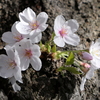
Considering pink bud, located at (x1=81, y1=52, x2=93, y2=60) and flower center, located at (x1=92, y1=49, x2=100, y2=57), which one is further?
flower center, located at (x1=92, y1=49, x2=100, y2=57)

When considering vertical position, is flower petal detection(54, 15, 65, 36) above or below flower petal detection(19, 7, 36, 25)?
below

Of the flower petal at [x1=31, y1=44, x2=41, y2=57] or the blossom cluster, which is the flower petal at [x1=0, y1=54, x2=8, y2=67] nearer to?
the blossom cluster

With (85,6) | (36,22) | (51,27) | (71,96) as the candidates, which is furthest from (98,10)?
(71,96)

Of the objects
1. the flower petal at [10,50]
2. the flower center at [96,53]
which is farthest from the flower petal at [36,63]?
the flower center at [96,53]

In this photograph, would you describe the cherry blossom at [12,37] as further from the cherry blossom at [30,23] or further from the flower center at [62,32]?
the flower center at [62,32]

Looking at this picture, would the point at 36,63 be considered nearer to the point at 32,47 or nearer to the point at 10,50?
the point at 32,47

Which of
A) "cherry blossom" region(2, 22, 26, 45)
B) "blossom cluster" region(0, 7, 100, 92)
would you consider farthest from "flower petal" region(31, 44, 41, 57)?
"cherry blossom" region(2, 22, 26, 45)

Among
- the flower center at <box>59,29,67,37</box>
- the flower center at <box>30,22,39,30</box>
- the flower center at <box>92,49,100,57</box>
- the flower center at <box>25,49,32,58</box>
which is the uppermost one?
the flower center at <box>30,22,39,30</box>

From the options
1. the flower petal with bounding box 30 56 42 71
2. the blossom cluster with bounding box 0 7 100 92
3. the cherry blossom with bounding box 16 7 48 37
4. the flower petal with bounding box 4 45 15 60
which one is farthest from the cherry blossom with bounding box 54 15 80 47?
the flower petal with bounding box 4 45 15 60

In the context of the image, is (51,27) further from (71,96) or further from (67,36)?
(71,96)
